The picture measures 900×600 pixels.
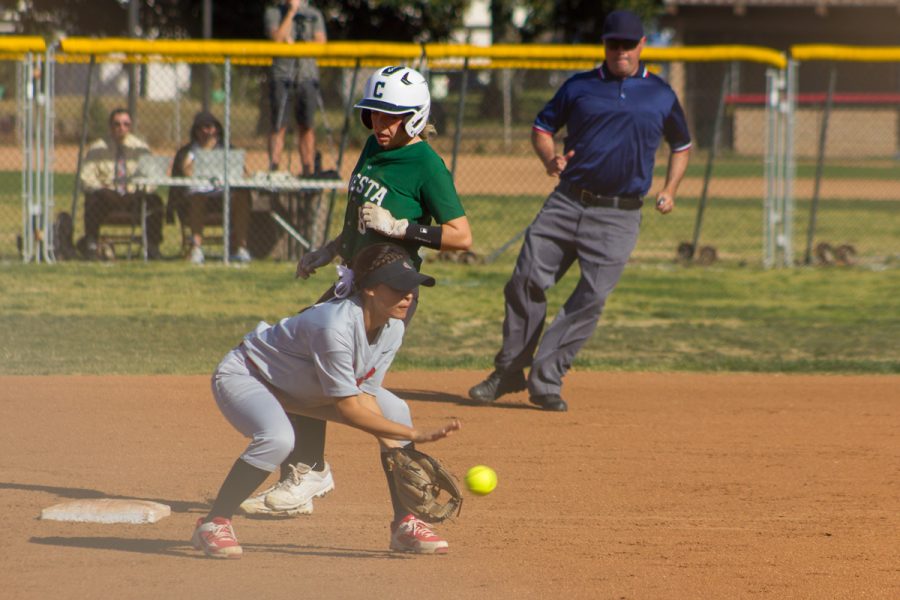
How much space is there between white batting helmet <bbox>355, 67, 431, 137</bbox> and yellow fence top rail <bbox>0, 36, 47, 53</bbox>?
880 cm

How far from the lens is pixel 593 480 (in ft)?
20.9

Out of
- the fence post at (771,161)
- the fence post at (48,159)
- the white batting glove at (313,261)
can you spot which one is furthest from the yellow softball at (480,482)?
the fence post at (771,161)

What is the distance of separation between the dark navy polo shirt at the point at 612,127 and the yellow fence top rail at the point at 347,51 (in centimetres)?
519

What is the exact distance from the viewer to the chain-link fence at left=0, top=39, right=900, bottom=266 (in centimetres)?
1357

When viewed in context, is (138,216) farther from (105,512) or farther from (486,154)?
(486,154)

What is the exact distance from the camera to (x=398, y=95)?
5.09 metres

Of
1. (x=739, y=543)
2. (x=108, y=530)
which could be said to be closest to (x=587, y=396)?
(x=739, y=543)

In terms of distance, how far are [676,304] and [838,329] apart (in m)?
1.57

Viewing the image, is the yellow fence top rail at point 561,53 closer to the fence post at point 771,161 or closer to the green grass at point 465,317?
the fence post at point 771,161

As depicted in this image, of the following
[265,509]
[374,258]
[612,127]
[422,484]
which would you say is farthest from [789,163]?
[374,258]

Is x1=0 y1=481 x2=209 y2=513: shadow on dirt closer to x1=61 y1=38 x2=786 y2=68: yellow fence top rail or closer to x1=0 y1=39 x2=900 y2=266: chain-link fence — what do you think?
x1=0 y1=39 x2=900 y2=266: chain-link fence

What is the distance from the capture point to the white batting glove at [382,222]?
5.16 metres

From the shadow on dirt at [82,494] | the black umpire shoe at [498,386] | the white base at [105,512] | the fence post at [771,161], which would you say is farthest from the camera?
the fence post at [771,161]

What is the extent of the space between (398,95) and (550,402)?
3241mm
